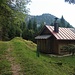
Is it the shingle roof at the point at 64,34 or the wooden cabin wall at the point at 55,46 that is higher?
the shingle roof at the point at 64,34

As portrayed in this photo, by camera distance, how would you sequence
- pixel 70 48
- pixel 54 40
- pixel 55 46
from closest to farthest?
pixel 70 48, pixel 55 46, pixel 54 40

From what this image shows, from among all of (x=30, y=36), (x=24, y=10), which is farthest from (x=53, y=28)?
(x=30, y=36)

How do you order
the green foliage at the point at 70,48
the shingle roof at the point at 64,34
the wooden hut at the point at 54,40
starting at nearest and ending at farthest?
the green foliage at the point at 70,48 < the wooden hut at the point at 54,40 < the shingle roof at the point at 64,34

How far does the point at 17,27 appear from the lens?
22.2 m

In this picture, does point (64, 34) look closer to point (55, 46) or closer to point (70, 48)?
point (55, 46)

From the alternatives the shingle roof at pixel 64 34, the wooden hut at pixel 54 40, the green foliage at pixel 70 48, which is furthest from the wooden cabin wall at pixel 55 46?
the green foliage at pixel 70 48

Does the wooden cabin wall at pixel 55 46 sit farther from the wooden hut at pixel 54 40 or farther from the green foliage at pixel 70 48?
the green foliage at pixel 70 48

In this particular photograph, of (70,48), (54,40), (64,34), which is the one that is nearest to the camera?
(70,48)

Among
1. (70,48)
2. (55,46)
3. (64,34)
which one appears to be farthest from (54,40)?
(70,48)

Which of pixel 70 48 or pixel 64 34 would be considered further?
pixel 64 34

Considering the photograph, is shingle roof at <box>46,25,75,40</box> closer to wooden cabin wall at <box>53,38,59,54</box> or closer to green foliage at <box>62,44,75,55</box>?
wooden cabin wall at <box>53,38,59,54</box>

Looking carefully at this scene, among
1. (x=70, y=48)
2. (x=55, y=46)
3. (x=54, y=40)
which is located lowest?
(x=70, y=48)

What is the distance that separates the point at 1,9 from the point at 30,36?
151ft

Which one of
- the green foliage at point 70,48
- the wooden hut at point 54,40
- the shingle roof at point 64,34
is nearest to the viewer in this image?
the green foliage at point 70,48
